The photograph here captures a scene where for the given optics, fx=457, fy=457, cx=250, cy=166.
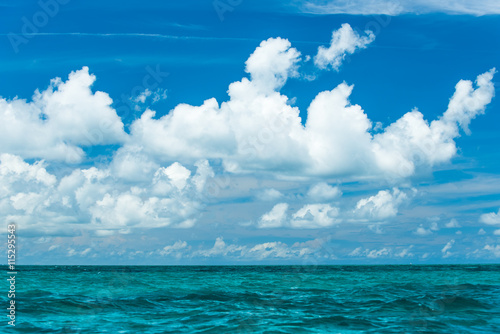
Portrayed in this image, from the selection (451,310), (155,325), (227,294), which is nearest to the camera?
(155,325)

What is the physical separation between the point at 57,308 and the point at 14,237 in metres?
11.0

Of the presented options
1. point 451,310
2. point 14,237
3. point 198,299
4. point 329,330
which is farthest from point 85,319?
point 451,310

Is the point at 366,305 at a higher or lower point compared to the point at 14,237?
lower

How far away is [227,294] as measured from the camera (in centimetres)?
4112

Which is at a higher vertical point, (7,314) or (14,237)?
(14,237)

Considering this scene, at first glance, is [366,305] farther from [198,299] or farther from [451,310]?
[198,299]

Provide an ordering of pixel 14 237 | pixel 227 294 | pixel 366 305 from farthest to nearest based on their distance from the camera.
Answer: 1. pixel 227 294
2. pixel 366 305
3. pixel 14 237

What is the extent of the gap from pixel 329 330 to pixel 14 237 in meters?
16.2

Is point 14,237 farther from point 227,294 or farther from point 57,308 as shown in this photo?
point 227,294

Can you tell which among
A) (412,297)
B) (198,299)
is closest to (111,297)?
(198,299)

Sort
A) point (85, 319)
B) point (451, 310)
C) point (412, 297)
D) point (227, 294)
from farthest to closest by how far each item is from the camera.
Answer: point (227, 294) < point (412, 297) < point (451, 310) < point (85, 319)

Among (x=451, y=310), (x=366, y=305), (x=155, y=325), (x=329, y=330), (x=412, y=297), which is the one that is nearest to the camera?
(x=329, y=330)

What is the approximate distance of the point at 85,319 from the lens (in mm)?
26875

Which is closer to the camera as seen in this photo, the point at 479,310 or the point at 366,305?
the point at 479,310
